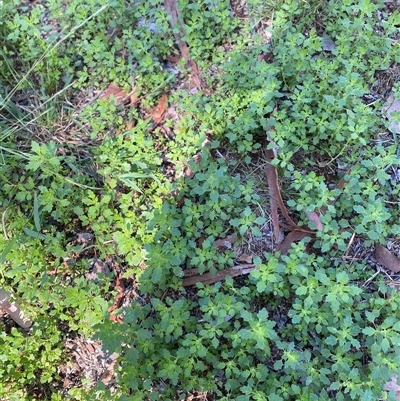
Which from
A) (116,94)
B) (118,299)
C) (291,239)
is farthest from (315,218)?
(116,94)

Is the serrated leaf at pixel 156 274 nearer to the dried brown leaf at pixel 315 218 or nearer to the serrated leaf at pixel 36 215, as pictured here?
the serrated leaf at pixel 36 215

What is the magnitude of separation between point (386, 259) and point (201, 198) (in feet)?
3.71

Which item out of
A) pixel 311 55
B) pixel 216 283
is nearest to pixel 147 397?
pixel 216 283

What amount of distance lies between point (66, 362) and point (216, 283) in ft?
3.19

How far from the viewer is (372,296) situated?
253 centimetres

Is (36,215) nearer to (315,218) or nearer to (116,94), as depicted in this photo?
(116,94)

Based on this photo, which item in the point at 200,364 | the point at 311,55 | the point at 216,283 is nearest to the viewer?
the point at 200,364

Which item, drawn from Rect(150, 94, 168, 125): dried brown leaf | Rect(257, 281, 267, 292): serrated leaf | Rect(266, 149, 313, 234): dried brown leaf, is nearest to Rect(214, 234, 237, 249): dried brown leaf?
Rect(266, 149, 313, 234): dried brown leaf

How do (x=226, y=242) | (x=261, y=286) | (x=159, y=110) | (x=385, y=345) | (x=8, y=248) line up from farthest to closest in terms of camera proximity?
(x=159, y=110) → (x=226, y=242) → (x=8, y=248) → (x=261, y=286) → (x=385, y=345)

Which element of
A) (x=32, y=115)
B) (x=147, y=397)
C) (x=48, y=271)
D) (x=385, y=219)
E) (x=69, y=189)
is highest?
(x=32, y=115)

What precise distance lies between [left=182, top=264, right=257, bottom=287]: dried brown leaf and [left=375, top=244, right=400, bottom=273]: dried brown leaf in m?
0.73

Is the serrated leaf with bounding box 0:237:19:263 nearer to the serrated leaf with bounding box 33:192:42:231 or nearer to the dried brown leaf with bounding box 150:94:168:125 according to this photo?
the serrated leaf with bounding box 33:192:42:231

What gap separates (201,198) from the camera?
277cm

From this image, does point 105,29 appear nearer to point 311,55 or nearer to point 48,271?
point 311,55
